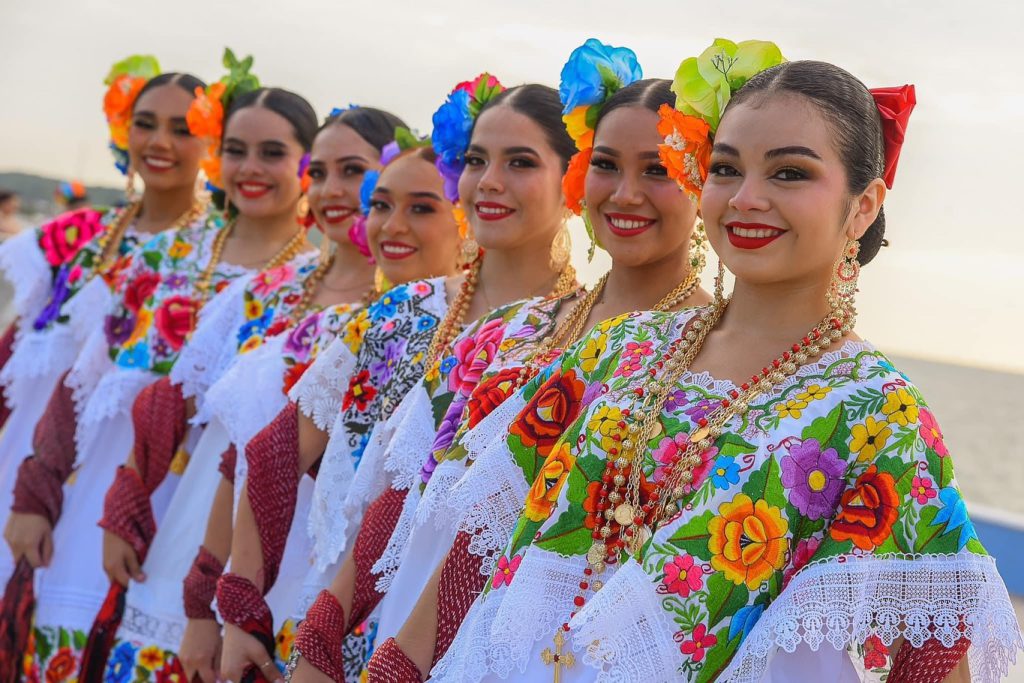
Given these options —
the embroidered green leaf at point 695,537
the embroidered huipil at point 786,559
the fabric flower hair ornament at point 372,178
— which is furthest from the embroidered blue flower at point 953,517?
the fabric flower hair ornament at point 372,178

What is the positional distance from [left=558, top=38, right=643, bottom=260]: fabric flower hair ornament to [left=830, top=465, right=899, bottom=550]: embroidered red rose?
101 cm

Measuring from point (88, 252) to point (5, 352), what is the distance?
22.2 inches

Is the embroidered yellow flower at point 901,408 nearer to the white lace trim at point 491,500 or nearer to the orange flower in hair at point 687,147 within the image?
the orange flower in hair at point 687,147

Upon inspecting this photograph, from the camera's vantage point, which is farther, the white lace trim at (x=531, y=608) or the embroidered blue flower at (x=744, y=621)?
the white lace trim at (x=531, y=608)

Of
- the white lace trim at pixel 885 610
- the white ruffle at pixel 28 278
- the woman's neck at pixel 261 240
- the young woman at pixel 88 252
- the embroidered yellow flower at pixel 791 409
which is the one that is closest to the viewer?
the white lace trim at pixel 885 610

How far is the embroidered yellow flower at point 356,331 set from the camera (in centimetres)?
321

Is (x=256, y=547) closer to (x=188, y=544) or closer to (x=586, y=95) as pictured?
(x=188, y=544)

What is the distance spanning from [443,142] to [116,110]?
8.12 ft

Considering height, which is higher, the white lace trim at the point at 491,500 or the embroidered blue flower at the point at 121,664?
the white lace trim at the point at 491,500

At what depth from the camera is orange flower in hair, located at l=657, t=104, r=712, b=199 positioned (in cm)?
222

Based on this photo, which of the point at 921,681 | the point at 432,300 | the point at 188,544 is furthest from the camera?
the point at 188,544

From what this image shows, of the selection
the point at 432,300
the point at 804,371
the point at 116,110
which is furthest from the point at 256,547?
the point at 116,110

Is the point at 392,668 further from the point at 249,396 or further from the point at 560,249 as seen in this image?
the point at 249,396

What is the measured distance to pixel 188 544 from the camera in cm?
387
